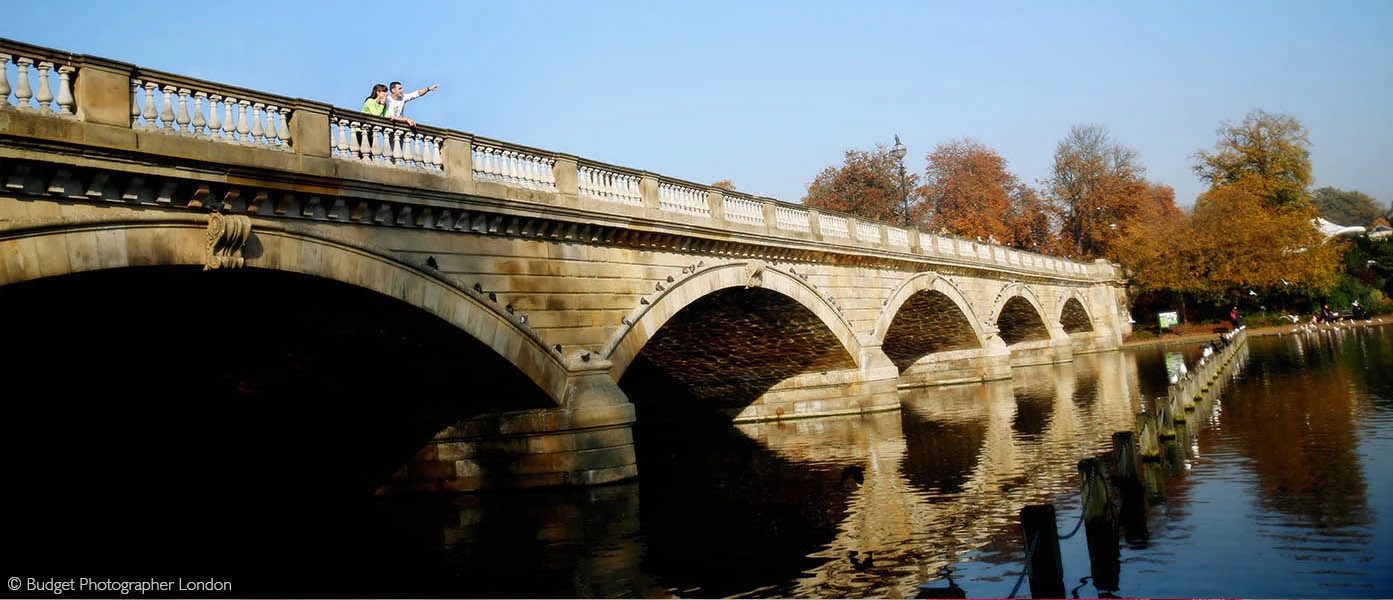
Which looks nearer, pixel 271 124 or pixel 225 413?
pixel 271 124

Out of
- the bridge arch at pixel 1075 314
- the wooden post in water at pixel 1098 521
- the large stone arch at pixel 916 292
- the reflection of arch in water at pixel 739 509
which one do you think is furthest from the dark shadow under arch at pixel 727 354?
the bridge arch at pixel 1075 314

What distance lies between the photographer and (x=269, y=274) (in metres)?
10.3

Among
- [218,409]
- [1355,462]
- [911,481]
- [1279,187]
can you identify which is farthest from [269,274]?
[1279,187]

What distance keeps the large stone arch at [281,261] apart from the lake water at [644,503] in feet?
4.25

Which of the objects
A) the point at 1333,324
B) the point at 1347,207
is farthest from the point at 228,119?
the point at 1347,207

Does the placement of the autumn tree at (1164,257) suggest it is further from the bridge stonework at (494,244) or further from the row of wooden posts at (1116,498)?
the row of wooden posts at (1116,498)

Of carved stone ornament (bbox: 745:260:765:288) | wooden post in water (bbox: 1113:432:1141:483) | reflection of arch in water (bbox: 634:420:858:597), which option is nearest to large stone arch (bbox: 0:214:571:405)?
reflection of arch in water (bbox: 634:420:858:597)

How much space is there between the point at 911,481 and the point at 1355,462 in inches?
203

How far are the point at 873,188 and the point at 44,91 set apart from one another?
52.3 metres

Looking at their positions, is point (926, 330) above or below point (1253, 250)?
below

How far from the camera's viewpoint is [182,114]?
9469mm

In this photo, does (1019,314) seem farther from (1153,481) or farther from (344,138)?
(344,138)

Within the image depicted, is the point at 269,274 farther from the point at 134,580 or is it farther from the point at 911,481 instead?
the point at 911,481

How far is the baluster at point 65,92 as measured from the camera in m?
8.47
